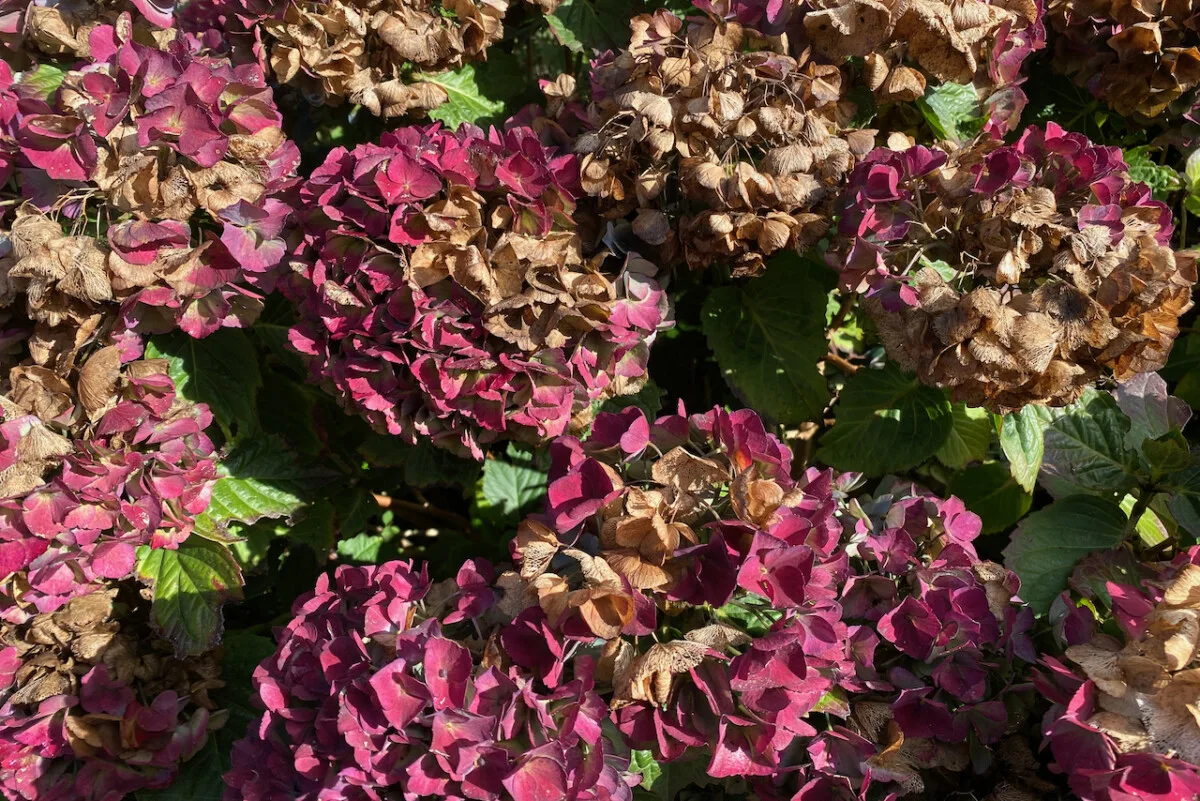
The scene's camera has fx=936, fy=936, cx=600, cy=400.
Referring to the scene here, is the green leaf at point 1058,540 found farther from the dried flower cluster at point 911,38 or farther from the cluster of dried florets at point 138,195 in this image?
the cluster of dried florets at point 138,195

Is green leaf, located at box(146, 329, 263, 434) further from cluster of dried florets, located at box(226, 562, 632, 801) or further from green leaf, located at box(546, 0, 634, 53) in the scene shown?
green leaf, located at box(546, 0, 634, 53)

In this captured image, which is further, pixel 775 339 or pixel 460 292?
pixel 775 339

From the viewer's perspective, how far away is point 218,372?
4.66ft

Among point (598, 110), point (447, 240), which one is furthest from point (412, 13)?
point (447, 240)

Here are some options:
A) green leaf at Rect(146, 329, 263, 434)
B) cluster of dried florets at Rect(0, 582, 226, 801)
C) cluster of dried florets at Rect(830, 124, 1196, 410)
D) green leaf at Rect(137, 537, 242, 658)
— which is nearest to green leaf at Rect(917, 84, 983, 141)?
cluster of dried florets at Rect(830, 124, 1196, 410)

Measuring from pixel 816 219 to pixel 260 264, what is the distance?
2.42ft

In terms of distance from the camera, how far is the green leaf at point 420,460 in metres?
1.47

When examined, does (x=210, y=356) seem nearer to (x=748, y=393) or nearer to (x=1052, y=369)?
(x=748, y=393)

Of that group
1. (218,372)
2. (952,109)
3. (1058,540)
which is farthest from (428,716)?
(952,109)

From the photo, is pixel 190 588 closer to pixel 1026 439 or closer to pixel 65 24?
pixel 65 24

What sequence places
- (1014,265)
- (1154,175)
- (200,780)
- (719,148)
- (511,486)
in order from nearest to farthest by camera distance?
(1014,265) → (719,148) → (200,780) → (1154,175) → (511,486)

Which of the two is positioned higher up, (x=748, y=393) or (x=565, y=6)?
(x=565, y=6)

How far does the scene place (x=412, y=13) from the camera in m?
1.38

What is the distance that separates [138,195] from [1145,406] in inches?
54.9
